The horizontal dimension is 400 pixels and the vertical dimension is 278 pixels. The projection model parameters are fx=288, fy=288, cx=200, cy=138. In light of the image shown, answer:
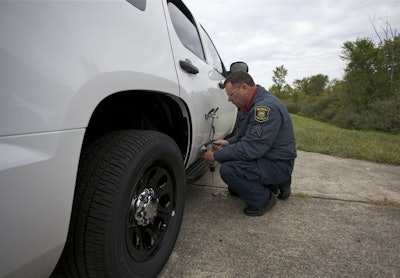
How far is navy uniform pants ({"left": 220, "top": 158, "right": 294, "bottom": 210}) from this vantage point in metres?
2.40

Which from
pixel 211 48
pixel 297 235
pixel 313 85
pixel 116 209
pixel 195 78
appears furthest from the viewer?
pixel 313 85

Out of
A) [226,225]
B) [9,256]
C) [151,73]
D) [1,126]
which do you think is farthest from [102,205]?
[226,225]

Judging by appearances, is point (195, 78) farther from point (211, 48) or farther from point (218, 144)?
point (211, 48)

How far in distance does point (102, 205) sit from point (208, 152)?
142cm

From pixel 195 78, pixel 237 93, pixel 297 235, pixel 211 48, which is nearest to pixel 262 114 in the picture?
pixel 237 93

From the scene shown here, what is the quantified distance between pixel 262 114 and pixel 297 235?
0.96 meters

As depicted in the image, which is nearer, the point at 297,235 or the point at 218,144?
the point at 297,235

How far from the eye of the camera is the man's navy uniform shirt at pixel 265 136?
233 centimetres

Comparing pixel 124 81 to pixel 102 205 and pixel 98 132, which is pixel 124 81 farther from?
pixel 98 132

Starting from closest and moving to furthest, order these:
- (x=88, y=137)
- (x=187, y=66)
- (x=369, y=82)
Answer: (x=88, y=137), (x=187, y=66), (x=369, y=82)

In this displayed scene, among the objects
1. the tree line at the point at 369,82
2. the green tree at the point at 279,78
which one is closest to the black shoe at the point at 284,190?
the tree line at the point at 369,82

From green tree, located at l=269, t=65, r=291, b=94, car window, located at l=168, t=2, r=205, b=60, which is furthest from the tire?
green tree, located at l=269, t=65, r=291, b=94

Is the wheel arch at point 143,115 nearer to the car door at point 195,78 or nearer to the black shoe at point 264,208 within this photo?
the car door at point 195,78

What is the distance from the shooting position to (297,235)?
2.11 meters
